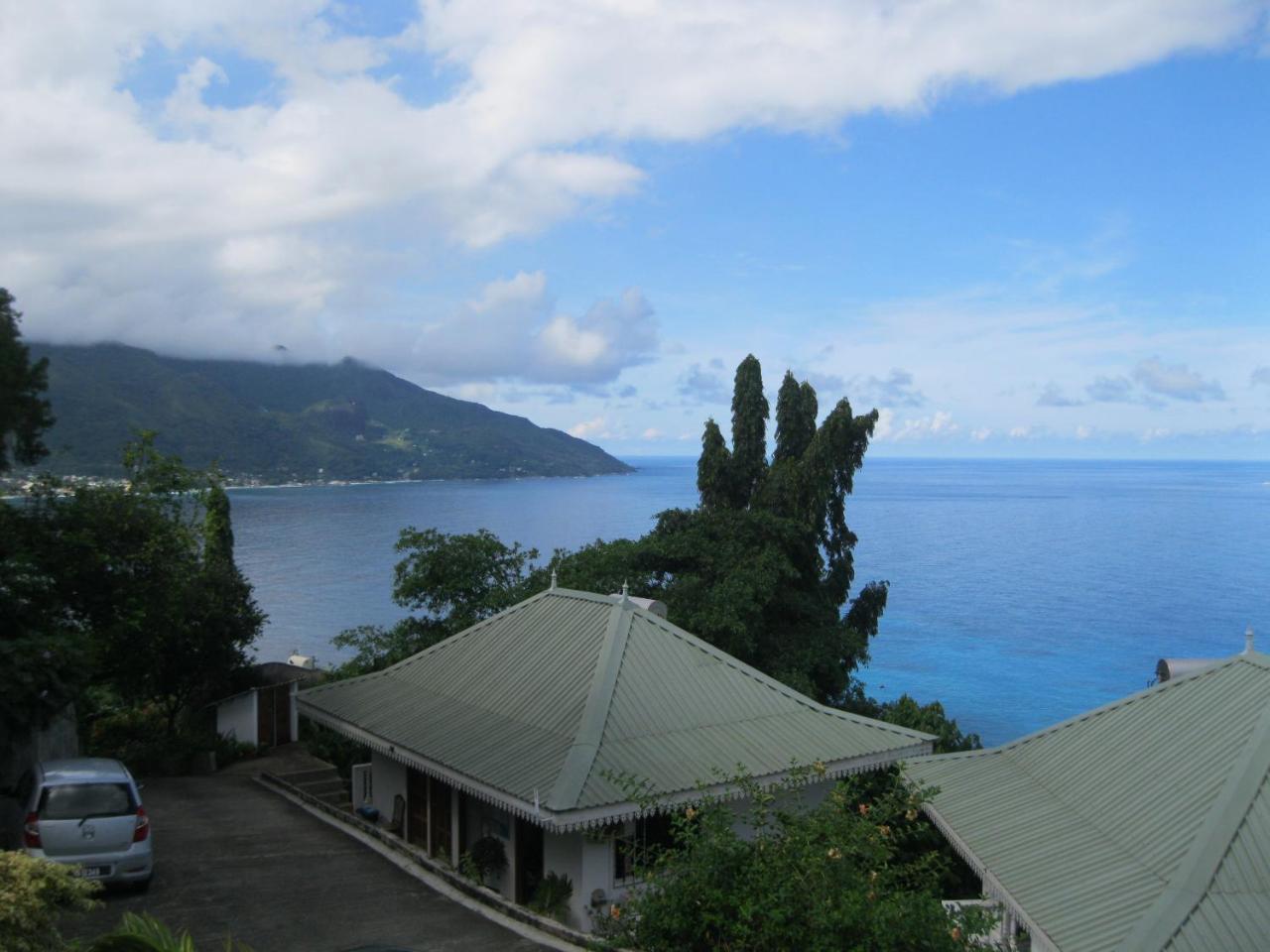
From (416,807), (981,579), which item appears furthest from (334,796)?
(981,579)

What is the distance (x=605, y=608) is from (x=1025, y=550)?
347ft

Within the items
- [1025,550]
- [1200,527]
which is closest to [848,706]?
[1025,550]

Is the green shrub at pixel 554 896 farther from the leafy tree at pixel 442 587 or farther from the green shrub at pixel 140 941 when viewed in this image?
the leafy tree at pixel 442 587

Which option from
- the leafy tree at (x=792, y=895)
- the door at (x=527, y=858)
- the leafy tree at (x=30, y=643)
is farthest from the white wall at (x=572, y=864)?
the leafy tree at (x=30, y=643)

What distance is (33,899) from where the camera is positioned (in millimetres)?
6164

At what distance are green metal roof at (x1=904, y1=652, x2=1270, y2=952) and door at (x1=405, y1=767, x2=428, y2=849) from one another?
7.04 metres

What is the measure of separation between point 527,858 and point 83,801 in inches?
202

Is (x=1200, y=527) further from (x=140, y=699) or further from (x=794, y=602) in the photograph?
(x=140, y=699)

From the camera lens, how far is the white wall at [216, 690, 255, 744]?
830 inches

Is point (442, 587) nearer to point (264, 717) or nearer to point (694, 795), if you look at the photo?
point (264, 717)

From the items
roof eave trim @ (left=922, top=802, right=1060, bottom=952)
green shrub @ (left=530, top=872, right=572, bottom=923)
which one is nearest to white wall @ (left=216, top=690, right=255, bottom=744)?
green shrub @ (left=530, top=872, right=572, bottom=923)

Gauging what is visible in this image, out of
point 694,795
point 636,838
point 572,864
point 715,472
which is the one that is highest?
point 715,472

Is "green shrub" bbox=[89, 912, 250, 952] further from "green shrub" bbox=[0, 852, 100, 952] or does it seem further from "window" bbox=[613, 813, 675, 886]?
"window" bbox=[613, 813, 675, 886]

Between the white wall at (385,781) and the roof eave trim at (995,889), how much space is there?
7.84m
